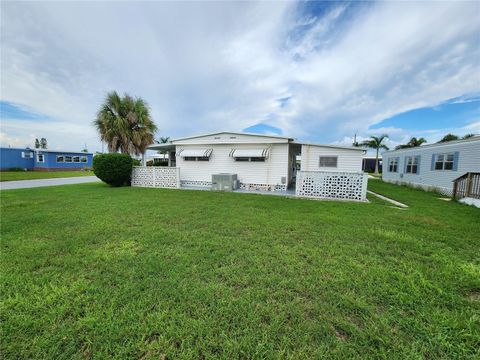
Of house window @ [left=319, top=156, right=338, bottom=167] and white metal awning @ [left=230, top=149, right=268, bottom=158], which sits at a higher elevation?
white metal awning @ [left=230, top=149, right=268, bottom=158]

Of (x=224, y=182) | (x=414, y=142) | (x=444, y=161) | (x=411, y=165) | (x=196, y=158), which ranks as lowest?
(x=224, y=182)

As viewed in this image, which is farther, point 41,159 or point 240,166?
point 41,159

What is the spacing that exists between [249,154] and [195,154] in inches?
156

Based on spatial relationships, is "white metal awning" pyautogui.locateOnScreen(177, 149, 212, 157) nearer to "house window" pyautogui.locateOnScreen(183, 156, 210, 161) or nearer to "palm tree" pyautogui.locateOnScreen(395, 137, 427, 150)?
"house window" pyautogui.locateOnScreen(183, 156, 210, 161)

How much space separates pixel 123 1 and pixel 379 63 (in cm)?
1447

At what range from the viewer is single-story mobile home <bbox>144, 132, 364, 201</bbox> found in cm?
1081

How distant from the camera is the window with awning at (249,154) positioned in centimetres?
1158

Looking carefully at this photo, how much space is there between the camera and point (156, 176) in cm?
1342

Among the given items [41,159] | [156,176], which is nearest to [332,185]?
[156,176]

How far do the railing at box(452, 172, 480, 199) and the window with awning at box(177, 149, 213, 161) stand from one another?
13.7 m

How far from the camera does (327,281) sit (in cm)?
272

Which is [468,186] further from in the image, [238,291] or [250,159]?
[238,291]

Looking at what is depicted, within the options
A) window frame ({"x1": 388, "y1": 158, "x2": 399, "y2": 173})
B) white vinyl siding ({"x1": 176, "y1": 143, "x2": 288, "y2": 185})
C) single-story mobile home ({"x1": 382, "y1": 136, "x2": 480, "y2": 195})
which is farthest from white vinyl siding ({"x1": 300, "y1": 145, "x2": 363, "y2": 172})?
window frame ({"x1": 388, "y1": 158, "x2": 399, "y2": 173})

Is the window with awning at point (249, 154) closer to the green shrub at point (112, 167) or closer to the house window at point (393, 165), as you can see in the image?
the green shrub at point (112, 167)
